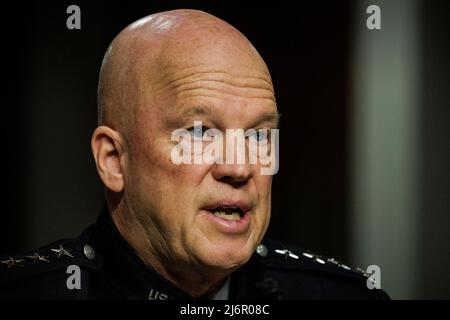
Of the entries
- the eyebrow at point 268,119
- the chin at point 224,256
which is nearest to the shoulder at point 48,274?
the chin at point 224,256

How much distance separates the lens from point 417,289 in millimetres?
2033

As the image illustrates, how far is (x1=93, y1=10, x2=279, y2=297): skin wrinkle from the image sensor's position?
1.47 meters

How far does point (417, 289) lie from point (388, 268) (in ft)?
0.34

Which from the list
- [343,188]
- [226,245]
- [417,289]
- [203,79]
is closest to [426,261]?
[417,289]

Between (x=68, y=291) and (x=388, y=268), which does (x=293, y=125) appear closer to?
(x=388, y=268)

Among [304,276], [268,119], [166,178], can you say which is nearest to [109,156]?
[166,178]

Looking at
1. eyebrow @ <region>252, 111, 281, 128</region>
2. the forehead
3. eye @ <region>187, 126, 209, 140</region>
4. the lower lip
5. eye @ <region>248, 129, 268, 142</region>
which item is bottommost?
the lower lip

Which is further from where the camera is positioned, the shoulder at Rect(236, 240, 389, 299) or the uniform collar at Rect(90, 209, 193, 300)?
the shoulder at Rect(236, 240, 389, 299)

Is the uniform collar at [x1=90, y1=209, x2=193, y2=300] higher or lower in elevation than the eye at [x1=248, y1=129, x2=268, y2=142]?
lower

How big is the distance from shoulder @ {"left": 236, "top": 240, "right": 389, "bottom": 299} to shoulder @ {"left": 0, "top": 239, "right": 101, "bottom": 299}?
440 mm

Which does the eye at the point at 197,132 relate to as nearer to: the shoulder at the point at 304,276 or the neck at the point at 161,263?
the neck at the point at 161,263

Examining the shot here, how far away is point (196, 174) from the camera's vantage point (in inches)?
57.6

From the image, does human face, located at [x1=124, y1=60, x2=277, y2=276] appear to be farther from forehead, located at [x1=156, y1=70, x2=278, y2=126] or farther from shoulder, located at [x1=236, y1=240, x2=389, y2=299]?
shoulder, located at [x1=236, y1=240, x2=389, y2=299]

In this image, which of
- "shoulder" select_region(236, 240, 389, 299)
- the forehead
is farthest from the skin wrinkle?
"shoulder" select_region(236, 240, 389, 299)
